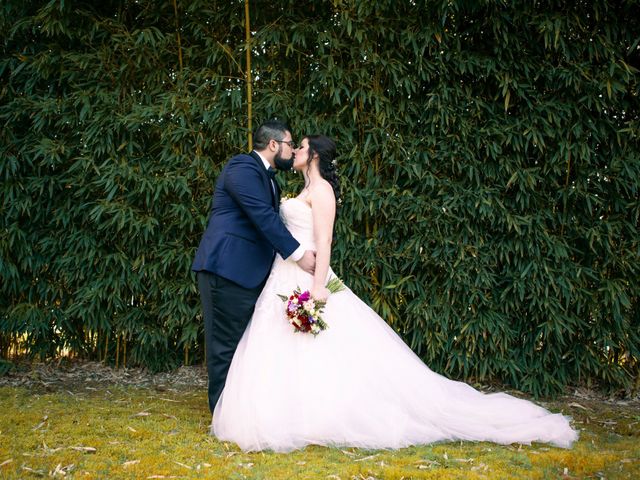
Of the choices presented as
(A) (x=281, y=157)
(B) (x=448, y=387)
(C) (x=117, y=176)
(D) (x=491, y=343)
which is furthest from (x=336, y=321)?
(C) (x=117, y=176)

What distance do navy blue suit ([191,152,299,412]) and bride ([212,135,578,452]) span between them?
0.10 m

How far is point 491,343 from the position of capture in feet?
13.1

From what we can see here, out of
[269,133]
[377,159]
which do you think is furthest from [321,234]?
[377,159]

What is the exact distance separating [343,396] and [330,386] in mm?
79

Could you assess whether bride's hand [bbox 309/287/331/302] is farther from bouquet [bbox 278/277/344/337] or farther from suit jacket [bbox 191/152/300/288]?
suit jacket [bbox 191/152/300/288]

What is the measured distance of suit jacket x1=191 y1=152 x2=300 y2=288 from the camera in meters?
3.11

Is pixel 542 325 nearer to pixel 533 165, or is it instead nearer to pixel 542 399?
pixel 542 399

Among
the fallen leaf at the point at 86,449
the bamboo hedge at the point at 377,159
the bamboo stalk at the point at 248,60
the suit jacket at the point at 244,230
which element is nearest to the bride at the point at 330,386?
the suit jacket at the point at 244,230

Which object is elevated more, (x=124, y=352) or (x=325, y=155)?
(x=325, y=155)

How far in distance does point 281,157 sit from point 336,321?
0.94 meters

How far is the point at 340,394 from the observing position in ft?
9.70

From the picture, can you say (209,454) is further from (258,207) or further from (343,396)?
(258,207)

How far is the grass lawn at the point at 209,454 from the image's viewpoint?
8.31 feet

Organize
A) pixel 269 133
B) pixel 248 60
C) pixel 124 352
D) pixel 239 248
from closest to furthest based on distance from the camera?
pixel 239 248 < pixel 269 133 < pixel 248 60 < pixel 124 352
